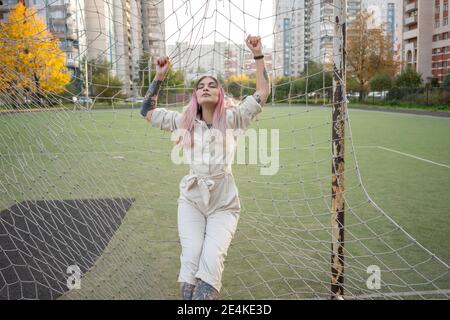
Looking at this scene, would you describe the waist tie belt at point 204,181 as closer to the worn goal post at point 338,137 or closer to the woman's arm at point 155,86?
the woman's arm at point 155,86

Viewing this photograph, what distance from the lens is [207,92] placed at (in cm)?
266

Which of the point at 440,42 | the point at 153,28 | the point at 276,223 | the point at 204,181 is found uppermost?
the point at 440,42

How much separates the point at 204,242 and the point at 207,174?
35 cm

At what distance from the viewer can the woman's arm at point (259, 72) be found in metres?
2.72

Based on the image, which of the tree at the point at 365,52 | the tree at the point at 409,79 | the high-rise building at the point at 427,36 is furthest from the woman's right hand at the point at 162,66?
the high-rise building at the point at 427,36

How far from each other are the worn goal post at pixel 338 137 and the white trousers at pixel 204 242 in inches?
26.3

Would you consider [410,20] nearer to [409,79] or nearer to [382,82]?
[382,82]

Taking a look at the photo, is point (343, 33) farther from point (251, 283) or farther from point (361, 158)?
point (361, 158)

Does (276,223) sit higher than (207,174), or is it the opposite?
(207,174)

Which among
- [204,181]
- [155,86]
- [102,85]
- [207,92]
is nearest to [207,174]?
[204,181]

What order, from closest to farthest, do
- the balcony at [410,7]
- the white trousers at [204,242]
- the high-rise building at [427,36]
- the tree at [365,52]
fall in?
the white trousers at [204,242] → the tree at [365,52] → the high-rise building at [427,36] → the balcony at [410,7]

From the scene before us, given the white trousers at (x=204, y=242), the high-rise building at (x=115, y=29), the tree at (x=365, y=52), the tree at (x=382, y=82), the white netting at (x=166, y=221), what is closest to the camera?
the white trousers at (x=204, y=242)

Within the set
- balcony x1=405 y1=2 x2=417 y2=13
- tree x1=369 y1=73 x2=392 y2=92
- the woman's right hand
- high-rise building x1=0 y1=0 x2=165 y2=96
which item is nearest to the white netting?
high-rise building x1=0 y1=0 x2=165 y2=96
